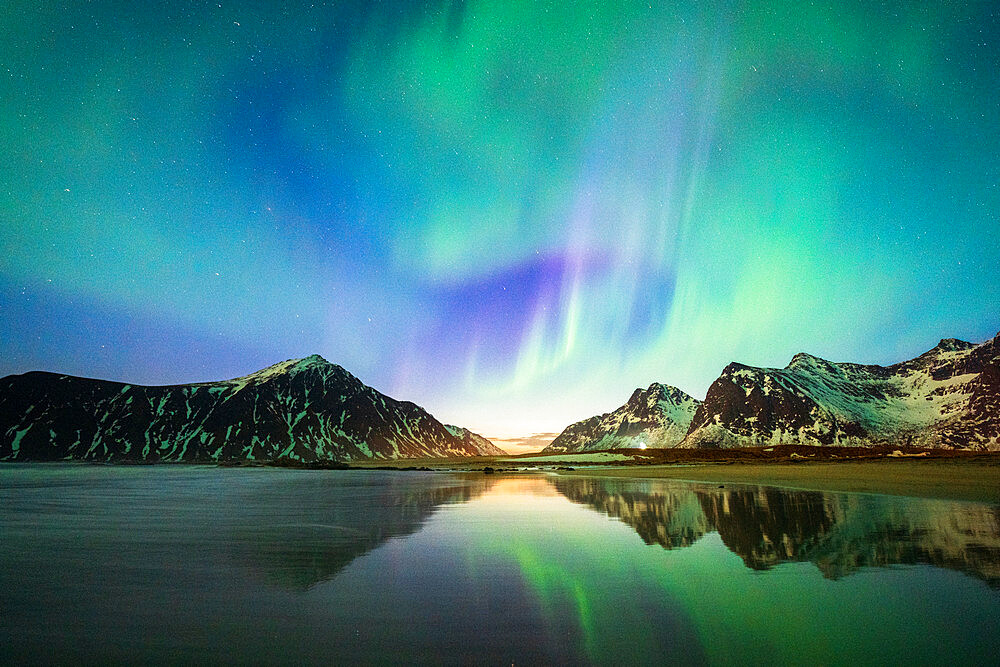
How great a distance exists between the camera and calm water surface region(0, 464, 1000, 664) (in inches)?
339

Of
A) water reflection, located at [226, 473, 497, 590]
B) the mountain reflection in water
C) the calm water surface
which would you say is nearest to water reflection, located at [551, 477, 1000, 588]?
the mountain reflection in water

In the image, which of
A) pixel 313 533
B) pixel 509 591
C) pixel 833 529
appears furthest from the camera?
pixel 313 533

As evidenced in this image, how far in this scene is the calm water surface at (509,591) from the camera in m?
8.61

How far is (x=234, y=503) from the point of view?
3872 cm

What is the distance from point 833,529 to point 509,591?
1621 cm

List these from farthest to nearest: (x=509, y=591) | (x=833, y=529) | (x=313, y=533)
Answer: (x=313, y=533), (x=833, y=529), (x=509, y=591)

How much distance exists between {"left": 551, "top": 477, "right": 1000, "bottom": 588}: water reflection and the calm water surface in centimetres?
17

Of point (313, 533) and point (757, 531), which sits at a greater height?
point (757, 531)

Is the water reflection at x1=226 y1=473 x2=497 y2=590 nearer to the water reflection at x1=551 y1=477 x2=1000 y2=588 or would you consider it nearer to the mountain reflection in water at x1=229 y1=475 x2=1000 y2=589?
the mountain reflection in water at x1=229 y1=475 x2=1000 y2=589

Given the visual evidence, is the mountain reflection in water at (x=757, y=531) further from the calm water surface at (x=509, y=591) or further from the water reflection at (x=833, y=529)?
the calm water surface at (x=509, y=591)

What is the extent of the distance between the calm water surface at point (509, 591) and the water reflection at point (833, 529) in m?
0.17

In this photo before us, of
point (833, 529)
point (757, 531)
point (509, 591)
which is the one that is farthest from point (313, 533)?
point (833, 529)

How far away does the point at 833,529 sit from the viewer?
2148cm

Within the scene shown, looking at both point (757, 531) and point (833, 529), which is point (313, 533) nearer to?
point (757, 531)
